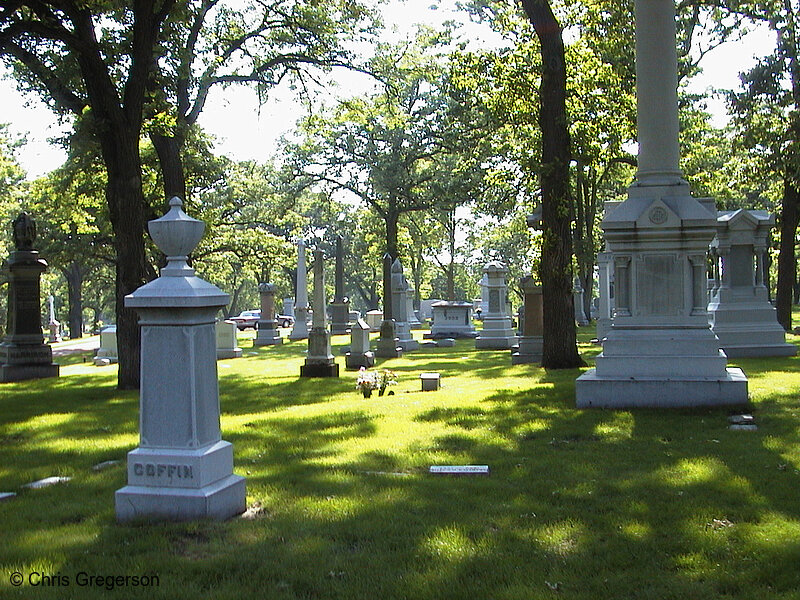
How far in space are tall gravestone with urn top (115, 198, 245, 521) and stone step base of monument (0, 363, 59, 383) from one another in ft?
45.7

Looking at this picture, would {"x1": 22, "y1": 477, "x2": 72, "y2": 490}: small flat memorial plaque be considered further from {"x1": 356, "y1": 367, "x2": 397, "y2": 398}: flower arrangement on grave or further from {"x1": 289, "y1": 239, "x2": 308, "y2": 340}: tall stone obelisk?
{"x1": 289, "y1": 239, "x2": 308, "y2": 340}: tall stone obelisk

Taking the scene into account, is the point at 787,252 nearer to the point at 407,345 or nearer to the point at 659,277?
the point at 407,345

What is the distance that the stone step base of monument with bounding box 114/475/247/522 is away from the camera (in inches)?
206

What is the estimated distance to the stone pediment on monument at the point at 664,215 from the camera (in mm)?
9695

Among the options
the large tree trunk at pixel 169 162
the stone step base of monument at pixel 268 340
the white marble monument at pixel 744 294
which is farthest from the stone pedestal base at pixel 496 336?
the large tree trunk at pixel 169 162

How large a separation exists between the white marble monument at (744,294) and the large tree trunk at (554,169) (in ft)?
12.5

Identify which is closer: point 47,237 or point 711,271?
point 711,271

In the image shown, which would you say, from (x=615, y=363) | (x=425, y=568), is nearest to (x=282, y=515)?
(x=425, y=568)

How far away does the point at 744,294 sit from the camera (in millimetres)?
16422

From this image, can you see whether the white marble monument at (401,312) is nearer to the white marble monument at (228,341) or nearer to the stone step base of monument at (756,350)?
the white marble monument at (228,341)

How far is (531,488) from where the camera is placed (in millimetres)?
5945

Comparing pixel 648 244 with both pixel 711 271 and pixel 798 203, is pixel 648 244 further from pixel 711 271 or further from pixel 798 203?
pixel 798 203

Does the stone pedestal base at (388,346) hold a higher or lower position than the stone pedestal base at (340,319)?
lower

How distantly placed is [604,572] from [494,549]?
671mm
